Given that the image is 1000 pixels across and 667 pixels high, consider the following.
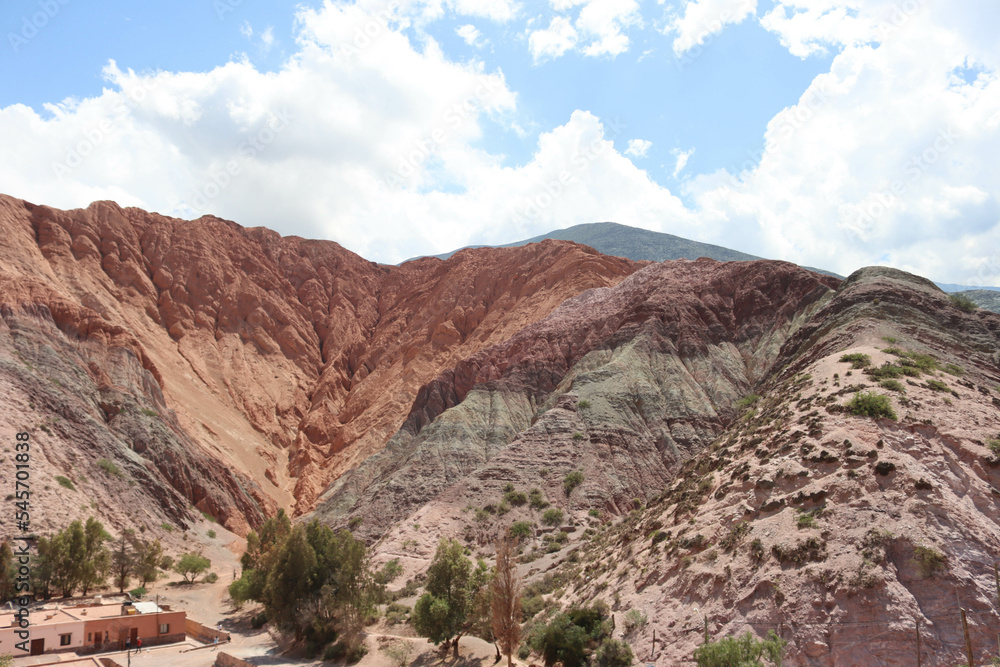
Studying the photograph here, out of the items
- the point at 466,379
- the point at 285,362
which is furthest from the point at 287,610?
the point at 285,362

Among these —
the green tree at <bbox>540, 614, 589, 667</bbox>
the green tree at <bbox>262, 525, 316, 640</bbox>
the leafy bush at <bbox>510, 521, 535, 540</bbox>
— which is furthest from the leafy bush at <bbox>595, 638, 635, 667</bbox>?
the leafy bush at <bbox>510, 521, 535, 540</bbox>

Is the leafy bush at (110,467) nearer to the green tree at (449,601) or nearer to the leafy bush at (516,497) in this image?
the leafy bush at (516,497)

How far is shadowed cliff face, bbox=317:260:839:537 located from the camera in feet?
178

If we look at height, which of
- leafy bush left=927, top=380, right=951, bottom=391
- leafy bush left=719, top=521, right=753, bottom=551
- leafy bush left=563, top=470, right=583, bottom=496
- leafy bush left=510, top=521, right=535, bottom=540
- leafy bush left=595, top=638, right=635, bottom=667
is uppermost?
leafy bush left=927, top=380, right=951, bottom=391

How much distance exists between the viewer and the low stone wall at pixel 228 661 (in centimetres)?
3280

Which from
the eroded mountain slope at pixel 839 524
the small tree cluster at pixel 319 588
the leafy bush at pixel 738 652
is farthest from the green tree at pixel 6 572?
the leafy bush at pixel 738 652

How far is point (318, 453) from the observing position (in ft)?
295

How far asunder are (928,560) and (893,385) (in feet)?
33.7

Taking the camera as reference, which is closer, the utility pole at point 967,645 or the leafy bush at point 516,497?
the utility pole at point 967,645

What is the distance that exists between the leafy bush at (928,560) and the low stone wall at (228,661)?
27.7 metres

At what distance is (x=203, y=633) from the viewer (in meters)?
41.0

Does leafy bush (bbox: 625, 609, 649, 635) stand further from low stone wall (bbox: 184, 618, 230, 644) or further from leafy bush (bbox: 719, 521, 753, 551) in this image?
low stone wall (bbox: 184, 618, 230, 644)

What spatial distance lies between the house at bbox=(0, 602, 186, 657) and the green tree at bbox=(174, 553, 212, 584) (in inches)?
395

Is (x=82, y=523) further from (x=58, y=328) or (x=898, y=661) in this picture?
(x=898, y=661)
